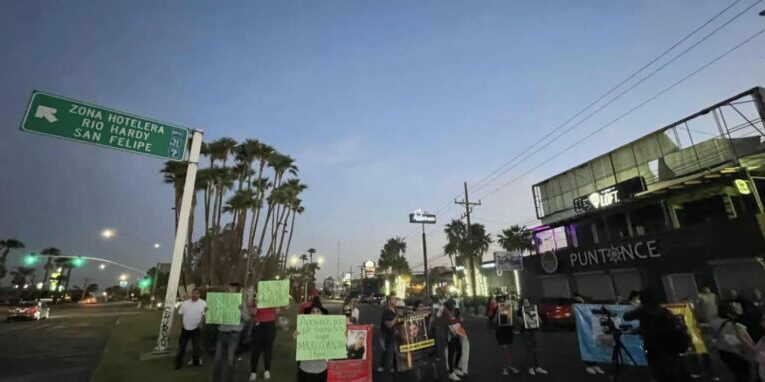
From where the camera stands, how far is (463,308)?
120 ft

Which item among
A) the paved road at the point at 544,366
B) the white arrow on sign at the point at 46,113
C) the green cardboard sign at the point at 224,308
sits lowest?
the paved road at the point at 544,366

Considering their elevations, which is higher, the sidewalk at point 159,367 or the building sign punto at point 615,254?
the building sign punto at point 615,254

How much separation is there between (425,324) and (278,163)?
4045cm

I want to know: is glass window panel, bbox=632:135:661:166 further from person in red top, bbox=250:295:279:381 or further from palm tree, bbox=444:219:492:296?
palm tree, bbox=444:219:492:296

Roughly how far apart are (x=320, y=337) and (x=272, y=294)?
336cm

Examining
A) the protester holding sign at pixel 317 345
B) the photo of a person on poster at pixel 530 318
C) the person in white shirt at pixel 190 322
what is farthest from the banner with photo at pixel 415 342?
the person in white shirt at pixel 190 322

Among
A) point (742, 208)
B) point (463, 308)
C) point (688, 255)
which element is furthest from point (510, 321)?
point (463, 308)

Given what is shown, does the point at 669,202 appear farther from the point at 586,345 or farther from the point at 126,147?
the point at 126,147

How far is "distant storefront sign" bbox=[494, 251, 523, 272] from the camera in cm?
1661

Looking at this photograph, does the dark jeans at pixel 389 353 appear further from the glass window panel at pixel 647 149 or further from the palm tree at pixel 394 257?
the palm tree at pixel 394 257

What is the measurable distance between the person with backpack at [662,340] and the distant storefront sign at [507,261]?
1132cm

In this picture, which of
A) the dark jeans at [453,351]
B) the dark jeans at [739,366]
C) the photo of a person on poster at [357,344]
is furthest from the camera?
the dark jeans at [453,351]

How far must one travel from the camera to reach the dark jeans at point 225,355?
757 centimetres

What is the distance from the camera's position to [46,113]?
9.25 meters
